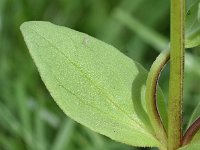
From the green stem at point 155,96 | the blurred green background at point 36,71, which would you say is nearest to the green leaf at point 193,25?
the green stem at point 155,96

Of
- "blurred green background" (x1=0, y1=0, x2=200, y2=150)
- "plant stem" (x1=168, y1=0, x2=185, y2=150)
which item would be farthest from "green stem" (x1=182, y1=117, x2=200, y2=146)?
"blurred green background" (x1=0, y1=0, x2=200, y2=150)

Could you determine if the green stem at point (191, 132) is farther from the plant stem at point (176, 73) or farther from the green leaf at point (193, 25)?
the green leaf at point (193, 25)

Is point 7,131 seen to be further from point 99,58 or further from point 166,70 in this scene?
point 99,58

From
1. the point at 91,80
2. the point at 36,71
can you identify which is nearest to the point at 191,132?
the point at 91,80

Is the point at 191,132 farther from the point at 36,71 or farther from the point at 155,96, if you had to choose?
the point at 36,71

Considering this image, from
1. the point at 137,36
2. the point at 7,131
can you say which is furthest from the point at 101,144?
the point at 137,36
